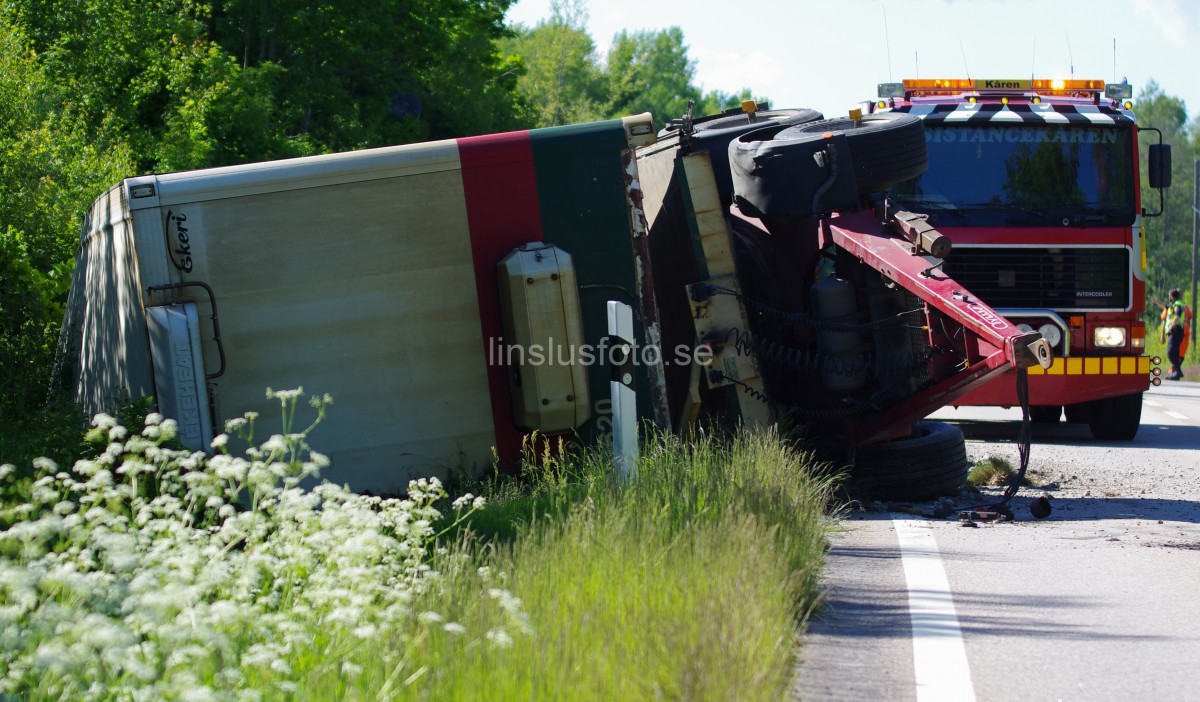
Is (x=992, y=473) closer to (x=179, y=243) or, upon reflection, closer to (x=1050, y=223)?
(x=1050, y=223)

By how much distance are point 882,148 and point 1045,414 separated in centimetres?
711

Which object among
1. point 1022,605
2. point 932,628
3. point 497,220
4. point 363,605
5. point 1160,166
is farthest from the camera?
point 1160,166

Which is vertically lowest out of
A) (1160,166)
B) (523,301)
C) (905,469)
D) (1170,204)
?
(1170,204)

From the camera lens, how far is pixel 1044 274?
13.1 metres

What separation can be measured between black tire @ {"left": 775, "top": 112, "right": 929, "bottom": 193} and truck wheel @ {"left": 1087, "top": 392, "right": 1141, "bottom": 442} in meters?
5.16

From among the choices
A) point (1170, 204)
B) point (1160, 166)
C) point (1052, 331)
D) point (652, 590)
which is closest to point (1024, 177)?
point (1052, 331)

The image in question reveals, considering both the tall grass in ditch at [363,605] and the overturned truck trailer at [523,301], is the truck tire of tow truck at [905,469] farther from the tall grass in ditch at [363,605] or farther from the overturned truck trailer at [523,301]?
the tall grass in ditch at [363,605]

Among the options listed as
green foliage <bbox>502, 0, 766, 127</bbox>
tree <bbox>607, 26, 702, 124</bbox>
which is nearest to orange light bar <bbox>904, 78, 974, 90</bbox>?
green foliage <bbox>502, 0, 766, 127</bbox>

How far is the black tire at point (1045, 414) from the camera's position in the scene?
15516mm

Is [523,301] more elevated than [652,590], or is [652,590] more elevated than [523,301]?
[523,301]

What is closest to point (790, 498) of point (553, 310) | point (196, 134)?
point (553, 310)

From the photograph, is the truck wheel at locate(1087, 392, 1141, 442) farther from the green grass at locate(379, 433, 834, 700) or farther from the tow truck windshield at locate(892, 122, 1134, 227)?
the green grass at locate(379, 433, 834, 700)

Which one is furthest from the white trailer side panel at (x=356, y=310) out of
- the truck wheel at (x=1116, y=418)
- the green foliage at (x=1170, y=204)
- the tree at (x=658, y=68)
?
the tree at (x=658, y=68)

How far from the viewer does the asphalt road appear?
486cm
